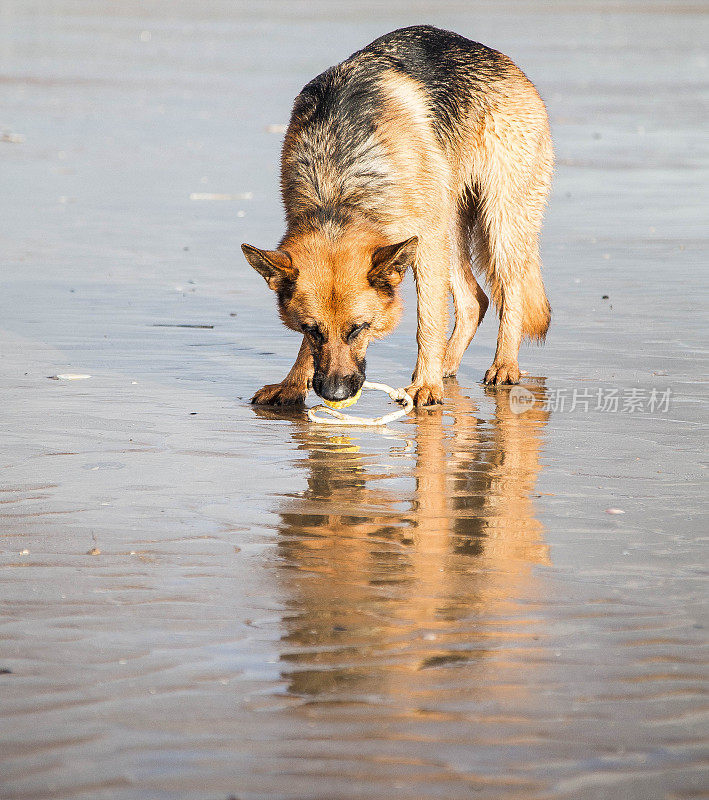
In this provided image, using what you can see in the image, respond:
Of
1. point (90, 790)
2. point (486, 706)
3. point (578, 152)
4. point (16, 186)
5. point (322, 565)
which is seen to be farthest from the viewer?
point (578, 152)

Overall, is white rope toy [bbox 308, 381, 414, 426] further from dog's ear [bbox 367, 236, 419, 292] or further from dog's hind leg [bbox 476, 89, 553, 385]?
dog's hind leg [bbox 476, 89, 553, 385]

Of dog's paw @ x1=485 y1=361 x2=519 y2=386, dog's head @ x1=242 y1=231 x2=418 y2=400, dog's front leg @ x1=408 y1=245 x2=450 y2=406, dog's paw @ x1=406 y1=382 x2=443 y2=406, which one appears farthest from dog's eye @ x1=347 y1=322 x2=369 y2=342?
dog's paw @ x1=485 y1=361 x2=519 y2=386

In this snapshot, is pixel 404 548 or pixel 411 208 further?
pixel 411 208

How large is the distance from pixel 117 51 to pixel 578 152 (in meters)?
19.4

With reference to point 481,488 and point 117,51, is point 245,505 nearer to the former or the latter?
point 481,488

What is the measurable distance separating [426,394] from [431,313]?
1.94 feet

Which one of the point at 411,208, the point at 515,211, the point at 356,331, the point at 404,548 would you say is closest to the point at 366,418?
the point at 356,331

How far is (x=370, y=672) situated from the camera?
11.4ft

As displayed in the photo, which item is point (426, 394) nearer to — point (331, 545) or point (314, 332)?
point (314, 332)

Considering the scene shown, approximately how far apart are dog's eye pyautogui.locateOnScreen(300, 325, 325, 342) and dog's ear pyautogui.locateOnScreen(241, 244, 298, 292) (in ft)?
0.77

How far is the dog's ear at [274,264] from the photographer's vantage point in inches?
240

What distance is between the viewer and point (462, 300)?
8.21m

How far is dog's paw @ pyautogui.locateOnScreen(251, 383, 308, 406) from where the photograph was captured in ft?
22.5

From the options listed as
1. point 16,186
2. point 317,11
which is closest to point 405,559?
point 16,186
